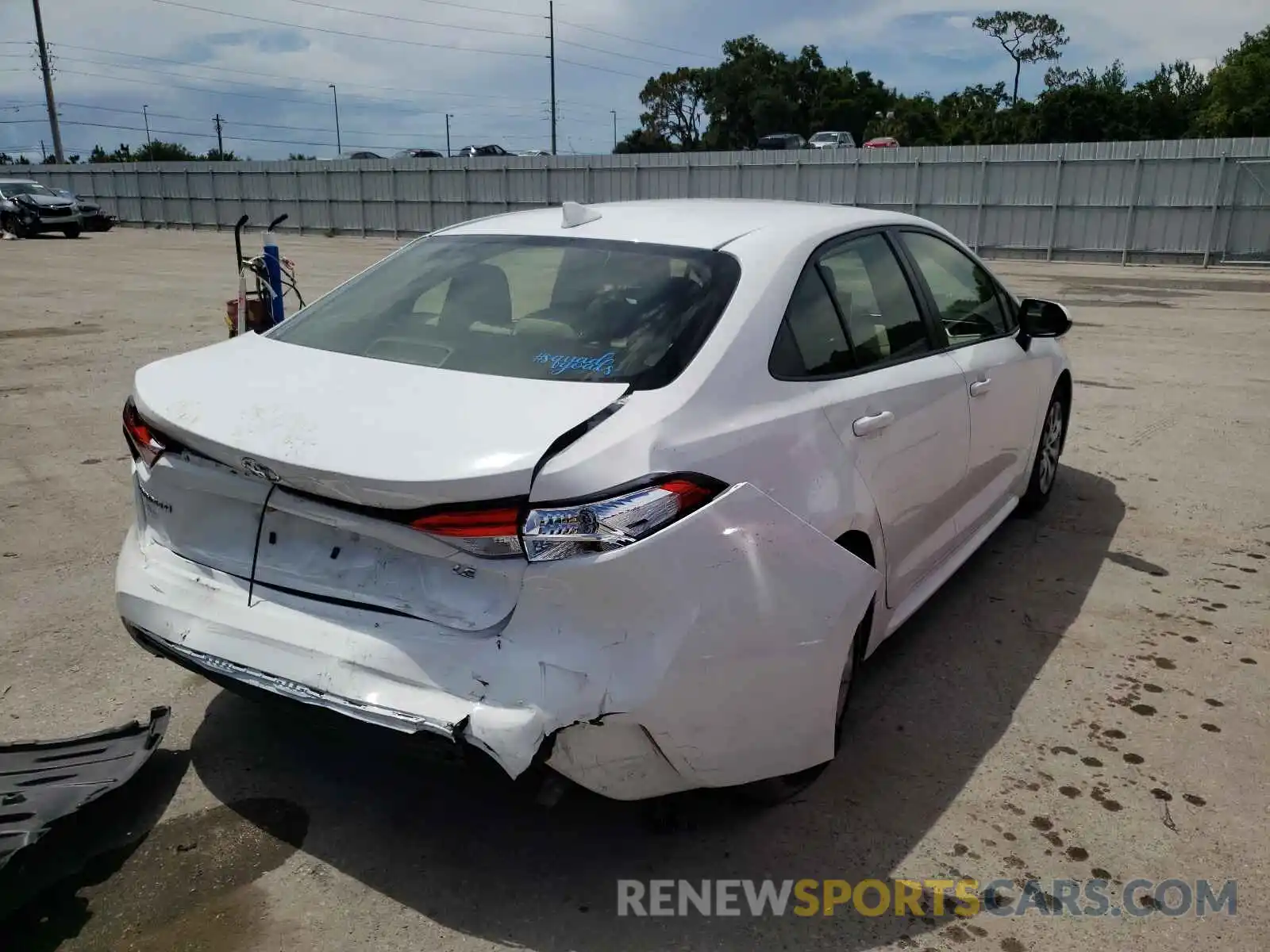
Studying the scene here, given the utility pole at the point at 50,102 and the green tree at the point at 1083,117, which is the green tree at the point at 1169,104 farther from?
the utility pole at the point at 50,102

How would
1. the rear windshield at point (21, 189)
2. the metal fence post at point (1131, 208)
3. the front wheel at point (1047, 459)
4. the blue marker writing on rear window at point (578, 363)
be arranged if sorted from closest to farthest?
1. the blue marker writing on rear window at point (578, 363)
2. the front wheel at point (1047, 459)
3. the metal fence post at point (1131, 208)
4. the rear windshield at point (21, 189)

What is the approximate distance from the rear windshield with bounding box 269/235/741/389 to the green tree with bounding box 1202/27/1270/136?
52409 millimetres

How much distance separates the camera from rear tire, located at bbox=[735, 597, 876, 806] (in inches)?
109

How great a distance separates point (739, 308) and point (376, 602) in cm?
127

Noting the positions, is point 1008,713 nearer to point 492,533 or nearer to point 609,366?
point 609,366

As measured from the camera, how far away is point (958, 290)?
433cm

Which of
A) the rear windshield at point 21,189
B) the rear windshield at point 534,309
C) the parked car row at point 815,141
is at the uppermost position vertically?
the parked car row at point 815,141

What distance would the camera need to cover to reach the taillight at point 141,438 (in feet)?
8.98

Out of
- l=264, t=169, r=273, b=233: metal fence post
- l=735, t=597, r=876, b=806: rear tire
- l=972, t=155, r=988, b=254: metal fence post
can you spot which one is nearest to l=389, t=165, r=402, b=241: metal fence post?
l=264, t=169, r=273, b=233: metal fence post

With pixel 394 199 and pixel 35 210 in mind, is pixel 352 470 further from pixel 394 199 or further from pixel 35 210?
pixel 394 199

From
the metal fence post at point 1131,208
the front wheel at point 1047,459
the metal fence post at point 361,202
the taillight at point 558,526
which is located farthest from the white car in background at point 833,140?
the taillight at point 558,526

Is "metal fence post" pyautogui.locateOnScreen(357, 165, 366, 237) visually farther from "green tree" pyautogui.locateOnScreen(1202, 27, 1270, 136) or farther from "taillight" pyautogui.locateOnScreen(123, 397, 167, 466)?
"green tree" pyautogui.locateOnScreen(1202, 27, 1270, 136)

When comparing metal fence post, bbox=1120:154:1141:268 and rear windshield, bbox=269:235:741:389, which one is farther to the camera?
metal fence post, bbox=1120:154:1141:268

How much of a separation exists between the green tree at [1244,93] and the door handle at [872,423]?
52135mm
